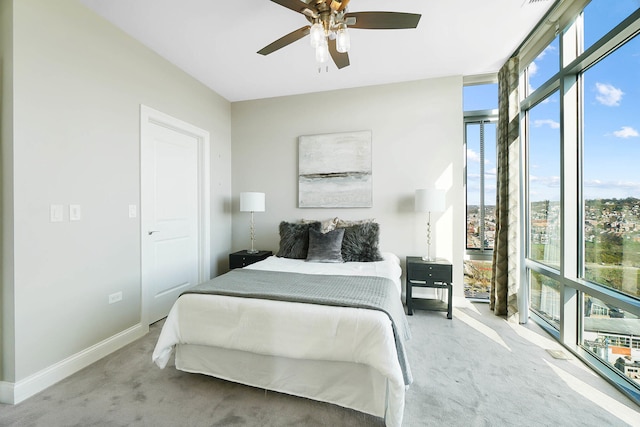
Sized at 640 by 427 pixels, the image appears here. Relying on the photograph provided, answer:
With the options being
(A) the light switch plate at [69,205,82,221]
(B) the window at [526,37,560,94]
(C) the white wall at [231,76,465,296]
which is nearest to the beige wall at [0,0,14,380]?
(A) the light switch plate at [69,205,82,221]

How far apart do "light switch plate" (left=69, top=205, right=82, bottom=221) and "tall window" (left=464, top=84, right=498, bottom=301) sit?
399 centimetres

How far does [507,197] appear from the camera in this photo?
283 cm

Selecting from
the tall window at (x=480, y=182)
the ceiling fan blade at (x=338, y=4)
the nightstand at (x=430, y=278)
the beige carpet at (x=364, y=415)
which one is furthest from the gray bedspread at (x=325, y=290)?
the tall window at (x=480, y=182)

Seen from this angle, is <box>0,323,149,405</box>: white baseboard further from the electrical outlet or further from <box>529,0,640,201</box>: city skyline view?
<box>529,0,640,201</box>: city skyline view

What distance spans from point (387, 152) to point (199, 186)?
8.19ft

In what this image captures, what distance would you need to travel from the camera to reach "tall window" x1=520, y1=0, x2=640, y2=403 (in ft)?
5.53

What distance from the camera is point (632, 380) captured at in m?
1.69

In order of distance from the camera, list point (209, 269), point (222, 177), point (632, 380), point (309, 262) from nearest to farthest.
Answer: point (632, 380)
point (309, 262)
point (209, 269)
point (222, 177)

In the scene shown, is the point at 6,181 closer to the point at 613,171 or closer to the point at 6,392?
the point at 6,392

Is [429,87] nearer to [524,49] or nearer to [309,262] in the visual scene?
[524,49]

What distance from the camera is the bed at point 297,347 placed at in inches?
56.7

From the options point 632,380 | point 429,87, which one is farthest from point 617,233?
point 429,87

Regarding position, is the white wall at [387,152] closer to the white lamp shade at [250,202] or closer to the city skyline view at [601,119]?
the white lamp shade at [250,202]

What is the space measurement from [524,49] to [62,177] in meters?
4.26
